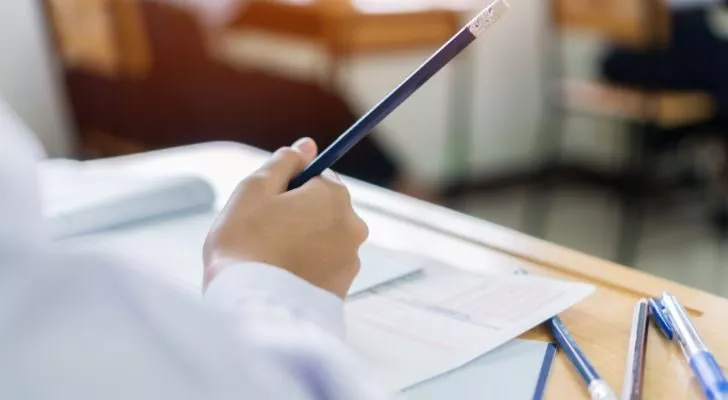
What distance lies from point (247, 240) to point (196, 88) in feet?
6.10

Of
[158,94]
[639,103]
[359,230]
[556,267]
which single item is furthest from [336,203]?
[639,103]

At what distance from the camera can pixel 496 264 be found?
27.0 inches

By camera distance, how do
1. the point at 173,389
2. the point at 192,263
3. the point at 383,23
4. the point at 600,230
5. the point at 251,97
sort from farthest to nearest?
1. the point at 600,230
2. the point at 383,23
3. the point at 251,97
4. the point at 192,263
5. the point at 173,389

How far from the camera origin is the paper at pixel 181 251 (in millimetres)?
626

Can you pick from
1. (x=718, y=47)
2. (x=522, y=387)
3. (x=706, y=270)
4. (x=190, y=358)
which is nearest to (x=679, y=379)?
(x=522, y=387)

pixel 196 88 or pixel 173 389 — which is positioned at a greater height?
pixel 173 389

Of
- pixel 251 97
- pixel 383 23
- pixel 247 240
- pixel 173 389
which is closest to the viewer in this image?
pixel 173 389

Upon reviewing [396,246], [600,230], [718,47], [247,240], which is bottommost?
[600,230]

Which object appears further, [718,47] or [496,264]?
[718,47]

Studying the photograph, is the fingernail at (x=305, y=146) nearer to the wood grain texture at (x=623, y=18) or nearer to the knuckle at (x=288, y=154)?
the knuckle at (x=288, y=154)

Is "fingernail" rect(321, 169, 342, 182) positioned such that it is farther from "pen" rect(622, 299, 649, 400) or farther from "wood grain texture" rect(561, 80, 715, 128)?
"wood grain texture" rect(561, 80, 715, 128)

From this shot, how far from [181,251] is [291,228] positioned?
0.23 meters

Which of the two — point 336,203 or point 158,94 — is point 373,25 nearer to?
point 158,94

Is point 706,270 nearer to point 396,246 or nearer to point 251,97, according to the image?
point 251,97
